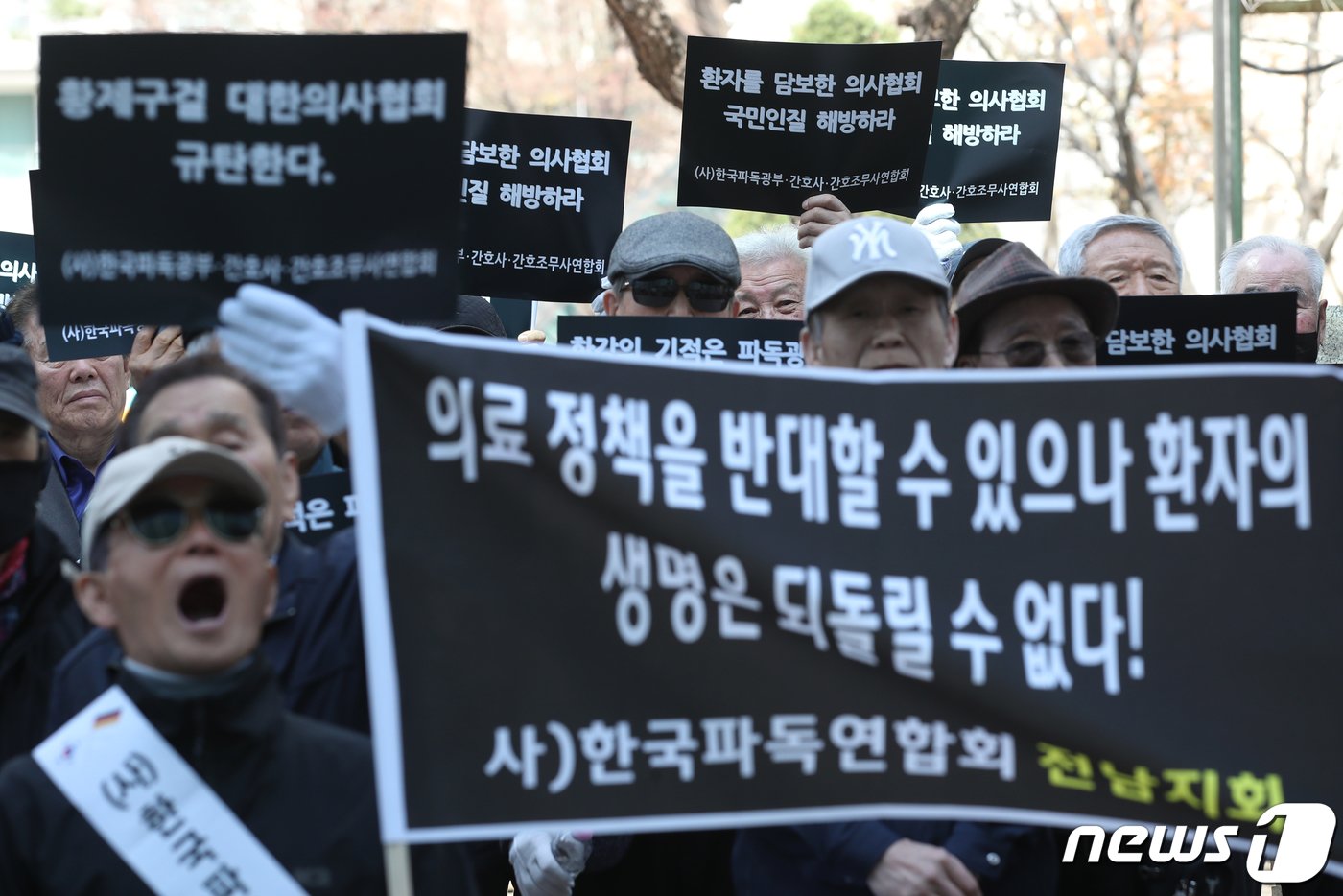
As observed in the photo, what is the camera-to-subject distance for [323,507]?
5.02 metres

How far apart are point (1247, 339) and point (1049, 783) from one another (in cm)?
252

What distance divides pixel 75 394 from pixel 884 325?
3.40 metres

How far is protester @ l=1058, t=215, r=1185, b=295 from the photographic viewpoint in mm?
6426

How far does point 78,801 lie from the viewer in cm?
312

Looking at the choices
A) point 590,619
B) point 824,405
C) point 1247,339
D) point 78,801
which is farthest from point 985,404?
point 1247,339

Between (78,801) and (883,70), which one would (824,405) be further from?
(883,70)

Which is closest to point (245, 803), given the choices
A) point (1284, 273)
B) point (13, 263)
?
point (13, 263)

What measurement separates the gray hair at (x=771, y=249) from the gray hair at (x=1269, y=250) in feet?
5.58

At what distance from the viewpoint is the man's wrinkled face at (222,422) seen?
3611 millimetres

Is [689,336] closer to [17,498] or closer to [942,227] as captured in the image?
[942,227]

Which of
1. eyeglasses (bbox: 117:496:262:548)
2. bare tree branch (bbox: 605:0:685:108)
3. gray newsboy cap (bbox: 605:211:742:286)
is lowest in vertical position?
eyeglasses (bbox: 117:496:262:548)

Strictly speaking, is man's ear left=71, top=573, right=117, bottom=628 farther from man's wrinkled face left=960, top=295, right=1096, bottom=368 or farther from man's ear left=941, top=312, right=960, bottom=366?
man's wrinkled face left=960, top=295, right=1096, bottom=368

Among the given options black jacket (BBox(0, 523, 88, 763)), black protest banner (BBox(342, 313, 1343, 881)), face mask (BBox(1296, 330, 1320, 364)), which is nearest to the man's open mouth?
black protest banner (BBox(342, 313, 1343, 881))

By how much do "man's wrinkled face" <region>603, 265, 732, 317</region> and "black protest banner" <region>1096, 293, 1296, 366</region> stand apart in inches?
45.7
